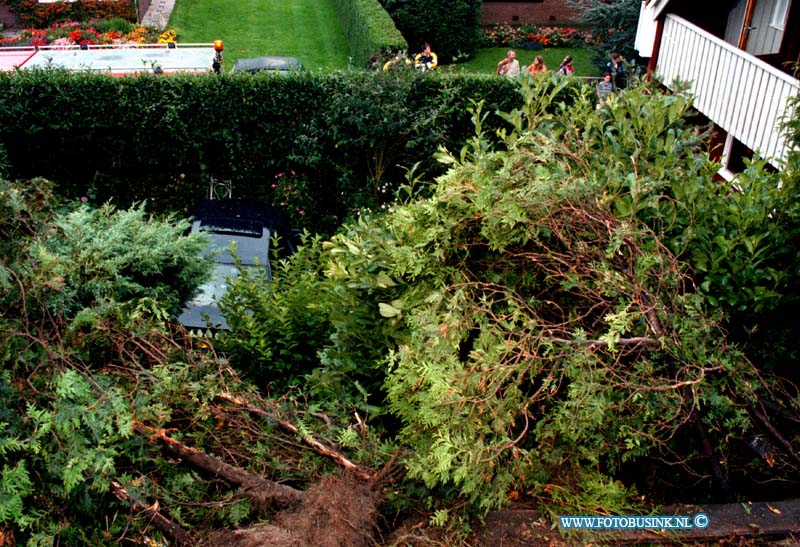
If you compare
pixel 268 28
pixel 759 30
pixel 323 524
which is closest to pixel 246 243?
pixel 323 524

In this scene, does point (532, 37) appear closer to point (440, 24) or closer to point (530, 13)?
point (530, 13)

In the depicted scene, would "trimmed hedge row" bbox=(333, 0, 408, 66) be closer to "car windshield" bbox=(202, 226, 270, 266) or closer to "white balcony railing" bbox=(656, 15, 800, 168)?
"white balcony railing" bbox=(656, 15, 800, 168)

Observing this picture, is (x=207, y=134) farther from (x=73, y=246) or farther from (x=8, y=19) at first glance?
(x=8, y=19)

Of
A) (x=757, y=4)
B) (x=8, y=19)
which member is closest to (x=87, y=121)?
(x=757, y=4)

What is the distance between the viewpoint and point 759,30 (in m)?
14.6

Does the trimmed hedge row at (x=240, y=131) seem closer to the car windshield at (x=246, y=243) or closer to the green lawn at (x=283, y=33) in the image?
the car windshield at (x=246, y=243)

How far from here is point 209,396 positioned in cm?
447

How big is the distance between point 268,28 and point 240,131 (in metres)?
14.4

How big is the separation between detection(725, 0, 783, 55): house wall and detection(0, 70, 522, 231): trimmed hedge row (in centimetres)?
580

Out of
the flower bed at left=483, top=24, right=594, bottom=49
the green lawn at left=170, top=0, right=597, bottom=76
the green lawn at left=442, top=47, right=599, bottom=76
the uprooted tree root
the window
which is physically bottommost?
the green lawn at left=442, top=47, right=599, bottom=76

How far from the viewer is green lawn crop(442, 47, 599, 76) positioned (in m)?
23.1

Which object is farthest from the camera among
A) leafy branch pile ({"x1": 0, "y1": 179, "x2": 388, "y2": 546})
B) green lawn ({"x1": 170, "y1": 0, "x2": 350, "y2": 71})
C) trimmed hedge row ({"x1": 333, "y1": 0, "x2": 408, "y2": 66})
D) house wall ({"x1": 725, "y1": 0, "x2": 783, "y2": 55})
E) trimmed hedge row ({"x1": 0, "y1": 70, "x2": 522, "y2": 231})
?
green lawn ({"x1": 170, "y1": 0, "x2": 350, "y2": 71})

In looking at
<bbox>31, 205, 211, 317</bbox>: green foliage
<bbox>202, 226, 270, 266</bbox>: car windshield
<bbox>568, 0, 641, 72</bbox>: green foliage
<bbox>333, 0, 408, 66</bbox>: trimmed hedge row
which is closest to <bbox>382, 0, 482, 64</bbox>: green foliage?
<bbox>333, 0, 408, 66</bbox>: trimmed hedge row

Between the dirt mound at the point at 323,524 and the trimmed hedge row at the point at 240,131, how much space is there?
25.7 feet
